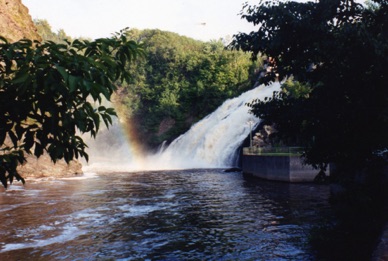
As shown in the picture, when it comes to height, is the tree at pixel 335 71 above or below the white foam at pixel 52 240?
above

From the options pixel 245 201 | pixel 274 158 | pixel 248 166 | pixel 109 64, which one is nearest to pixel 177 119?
pixel 248 166

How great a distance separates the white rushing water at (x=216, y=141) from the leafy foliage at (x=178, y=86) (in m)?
8.55

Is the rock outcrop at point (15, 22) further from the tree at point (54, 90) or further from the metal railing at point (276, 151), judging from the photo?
the tree at point (54, 90)

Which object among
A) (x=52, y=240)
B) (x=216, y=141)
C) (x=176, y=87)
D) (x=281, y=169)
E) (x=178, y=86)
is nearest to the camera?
(x=52, y=240)

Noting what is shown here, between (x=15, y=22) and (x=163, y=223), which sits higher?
(x=15, y=22)

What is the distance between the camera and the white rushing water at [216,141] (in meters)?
44.2

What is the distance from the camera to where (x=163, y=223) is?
589 inches

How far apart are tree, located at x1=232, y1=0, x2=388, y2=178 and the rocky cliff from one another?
88.4 ft

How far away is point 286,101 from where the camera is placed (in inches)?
483

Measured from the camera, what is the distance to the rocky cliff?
36031mm

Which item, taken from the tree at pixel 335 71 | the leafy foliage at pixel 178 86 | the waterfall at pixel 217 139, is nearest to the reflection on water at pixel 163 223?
the tree at pixel 335 71

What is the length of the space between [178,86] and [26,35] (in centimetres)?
3791

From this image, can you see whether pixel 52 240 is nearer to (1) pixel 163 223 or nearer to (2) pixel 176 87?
(1) pixel 163 223

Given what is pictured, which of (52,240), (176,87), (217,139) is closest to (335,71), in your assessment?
(52,240)
